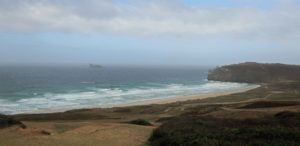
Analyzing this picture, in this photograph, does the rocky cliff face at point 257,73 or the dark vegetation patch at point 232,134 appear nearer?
the dark vegetation patch at point 232,134

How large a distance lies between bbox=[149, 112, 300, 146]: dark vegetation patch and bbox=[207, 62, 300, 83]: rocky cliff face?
389 ft

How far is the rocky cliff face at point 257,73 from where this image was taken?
136 m

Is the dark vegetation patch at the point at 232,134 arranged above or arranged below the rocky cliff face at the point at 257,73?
below

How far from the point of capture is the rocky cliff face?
13589cm

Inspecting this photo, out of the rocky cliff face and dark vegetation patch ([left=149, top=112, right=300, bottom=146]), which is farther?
the rocky cliff face

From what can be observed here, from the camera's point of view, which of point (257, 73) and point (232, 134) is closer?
point (232, 134)

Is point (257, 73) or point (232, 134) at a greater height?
point (257, 73)

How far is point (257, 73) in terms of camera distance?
13988 cm

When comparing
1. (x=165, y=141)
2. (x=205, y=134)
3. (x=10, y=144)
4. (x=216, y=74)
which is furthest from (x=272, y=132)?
(x=216, y=74)

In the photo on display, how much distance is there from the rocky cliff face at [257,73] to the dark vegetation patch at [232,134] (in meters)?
119

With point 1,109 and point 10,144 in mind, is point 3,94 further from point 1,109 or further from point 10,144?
point 10,144

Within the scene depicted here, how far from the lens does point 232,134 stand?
1798cm

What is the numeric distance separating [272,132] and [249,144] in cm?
185

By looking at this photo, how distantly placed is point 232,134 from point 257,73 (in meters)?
127
